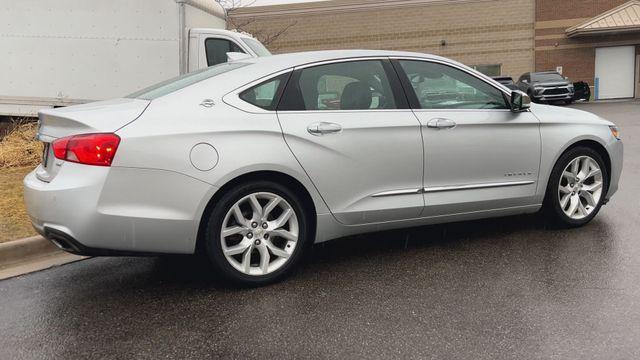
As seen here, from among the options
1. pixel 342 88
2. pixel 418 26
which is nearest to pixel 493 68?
pixel 418 26

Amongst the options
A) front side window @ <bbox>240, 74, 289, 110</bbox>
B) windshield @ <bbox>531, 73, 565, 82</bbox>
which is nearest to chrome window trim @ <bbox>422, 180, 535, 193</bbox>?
front side window @ <bbox>240, 74, 289, 110</bbox>

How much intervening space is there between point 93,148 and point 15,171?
5.41 m

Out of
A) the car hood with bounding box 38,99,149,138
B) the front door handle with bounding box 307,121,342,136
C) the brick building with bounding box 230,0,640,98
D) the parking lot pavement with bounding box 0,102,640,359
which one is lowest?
the parking lot pavement with bounding box 0,102,640,359

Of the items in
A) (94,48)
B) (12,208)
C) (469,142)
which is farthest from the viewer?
(94,48)

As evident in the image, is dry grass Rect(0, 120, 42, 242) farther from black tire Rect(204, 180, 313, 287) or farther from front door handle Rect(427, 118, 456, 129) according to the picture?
front door handle Rect(427, 118, 456, 129)

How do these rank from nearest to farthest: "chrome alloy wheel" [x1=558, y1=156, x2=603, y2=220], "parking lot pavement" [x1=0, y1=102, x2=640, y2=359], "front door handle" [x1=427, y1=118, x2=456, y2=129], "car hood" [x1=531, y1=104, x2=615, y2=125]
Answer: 1. "parking lot pavement" [x1=0, y1=102, x2=640, y2=359]
2. "front door handle" [x1=427, y1=118, x2=456, y2=129]
3. "car hood" [x1=531, y1=104, x2=615, y2=125]
4. "chrome alloy wheel" [x1=558, y1=156, x2=603, y2=220]

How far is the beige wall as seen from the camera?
3288 centimetres

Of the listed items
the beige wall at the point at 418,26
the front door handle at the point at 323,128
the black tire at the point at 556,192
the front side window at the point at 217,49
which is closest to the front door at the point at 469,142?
the black tire at the point at 556,192

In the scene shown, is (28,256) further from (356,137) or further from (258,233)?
(356,137)

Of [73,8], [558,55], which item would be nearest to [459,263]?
[73,8]

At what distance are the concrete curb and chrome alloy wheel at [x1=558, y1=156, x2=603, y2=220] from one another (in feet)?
13.9

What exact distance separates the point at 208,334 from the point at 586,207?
369 centimetres

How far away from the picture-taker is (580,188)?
513 centimetres

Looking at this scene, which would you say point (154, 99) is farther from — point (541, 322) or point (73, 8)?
point (73, 8)
